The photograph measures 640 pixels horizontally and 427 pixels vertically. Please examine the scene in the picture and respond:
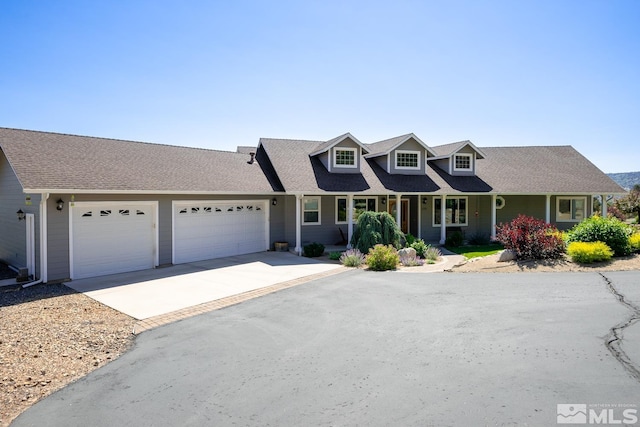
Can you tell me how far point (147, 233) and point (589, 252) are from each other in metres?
15.3

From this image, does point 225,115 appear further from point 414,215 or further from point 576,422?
point 576,422

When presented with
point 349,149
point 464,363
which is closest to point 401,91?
point 349,149

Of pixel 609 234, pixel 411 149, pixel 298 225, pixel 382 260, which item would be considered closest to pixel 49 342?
pixel 382 260

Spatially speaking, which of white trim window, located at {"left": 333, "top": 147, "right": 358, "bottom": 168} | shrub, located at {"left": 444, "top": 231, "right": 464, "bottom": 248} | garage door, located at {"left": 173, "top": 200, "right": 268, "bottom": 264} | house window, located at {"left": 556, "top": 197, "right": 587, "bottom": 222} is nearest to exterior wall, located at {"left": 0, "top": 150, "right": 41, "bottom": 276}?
garage door, located at {"left": 173, "top": 200, "right": 268, "bottom": 264}

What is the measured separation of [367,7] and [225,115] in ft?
31.7

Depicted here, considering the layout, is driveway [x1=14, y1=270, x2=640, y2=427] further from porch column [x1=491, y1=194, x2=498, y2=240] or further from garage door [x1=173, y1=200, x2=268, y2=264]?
porch column [x1=491, y1=194, x2=498, y2=240]

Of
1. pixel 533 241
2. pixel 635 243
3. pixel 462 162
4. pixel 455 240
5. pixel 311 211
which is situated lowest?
pixel 455 240

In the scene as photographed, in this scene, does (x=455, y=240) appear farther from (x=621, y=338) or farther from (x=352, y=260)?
(x=621, y=338)

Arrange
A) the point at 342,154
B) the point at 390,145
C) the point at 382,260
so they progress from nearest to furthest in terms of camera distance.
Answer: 1. the point at 382,260
2. the point at 342,154
3. the point at 390,145

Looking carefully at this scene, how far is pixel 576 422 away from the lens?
12.5ft

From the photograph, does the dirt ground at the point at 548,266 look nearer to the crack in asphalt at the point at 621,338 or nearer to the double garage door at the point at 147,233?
the crack in asphalt at the point at 621,338

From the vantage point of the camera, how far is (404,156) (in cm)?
2106

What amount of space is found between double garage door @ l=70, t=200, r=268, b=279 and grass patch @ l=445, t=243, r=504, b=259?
9.65 meters

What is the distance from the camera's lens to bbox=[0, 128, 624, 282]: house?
1162cm
